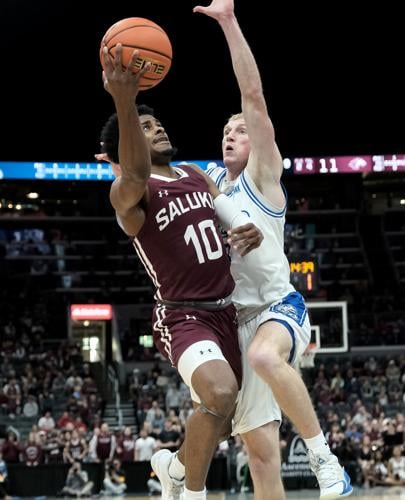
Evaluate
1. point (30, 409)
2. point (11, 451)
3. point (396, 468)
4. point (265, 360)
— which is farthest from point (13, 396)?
point (265, 360)

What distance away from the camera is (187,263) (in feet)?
17.6

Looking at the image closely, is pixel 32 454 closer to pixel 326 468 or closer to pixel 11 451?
pixel 11 451

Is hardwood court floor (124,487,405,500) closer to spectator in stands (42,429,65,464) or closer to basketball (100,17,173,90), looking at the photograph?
spectator in stands (42,429,65,464)

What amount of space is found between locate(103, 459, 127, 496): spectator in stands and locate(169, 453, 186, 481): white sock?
12.5m

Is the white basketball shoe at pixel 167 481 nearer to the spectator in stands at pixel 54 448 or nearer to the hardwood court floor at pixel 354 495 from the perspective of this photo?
the hardwood court floor at pixel 354 495

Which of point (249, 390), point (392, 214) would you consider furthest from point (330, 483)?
point (392, 214)

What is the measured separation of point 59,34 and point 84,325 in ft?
39.1

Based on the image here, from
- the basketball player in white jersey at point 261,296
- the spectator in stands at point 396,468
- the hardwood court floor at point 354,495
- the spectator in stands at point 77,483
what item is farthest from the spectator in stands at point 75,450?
the basketball player in white jersey at point 261,296

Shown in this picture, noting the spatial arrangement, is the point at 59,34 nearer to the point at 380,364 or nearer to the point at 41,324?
the point at 41,324

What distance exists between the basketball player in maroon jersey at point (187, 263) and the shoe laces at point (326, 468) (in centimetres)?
58

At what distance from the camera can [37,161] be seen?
2934 centimetres

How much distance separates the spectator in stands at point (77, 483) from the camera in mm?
17844

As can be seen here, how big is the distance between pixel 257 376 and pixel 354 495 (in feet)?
35.7

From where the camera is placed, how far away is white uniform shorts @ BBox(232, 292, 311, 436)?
18.5ft
